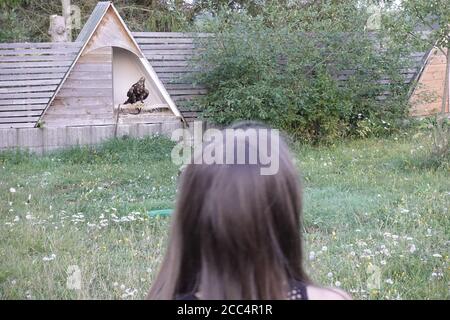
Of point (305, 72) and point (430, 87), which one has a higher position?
point (305, 72)

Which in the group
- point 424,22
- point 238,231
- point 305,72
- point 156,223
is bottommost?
point 156,223

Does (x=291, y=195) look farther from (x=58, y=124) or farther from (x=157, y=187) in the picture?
(x=58, y=124)

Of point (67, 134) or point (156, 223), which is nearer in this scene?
point (156, 223)

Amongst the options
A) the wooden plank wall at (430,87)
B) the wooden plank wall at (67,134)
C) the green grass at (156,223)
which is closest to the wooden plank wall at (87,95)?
the wooden plank wall at (67,134)

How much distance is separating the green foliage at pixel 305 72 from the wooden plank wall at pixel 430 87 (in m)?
0.68

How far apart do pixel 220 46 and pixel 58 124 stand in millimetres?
2991

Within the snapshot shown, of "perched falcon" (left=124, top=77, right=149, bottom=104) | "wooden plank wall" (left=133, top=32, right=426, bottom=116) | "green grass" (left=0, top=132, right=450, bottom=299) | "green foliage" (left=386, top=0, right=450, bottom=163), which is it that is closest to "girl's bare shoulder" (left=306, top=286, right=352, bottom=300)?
"green grass" (left=0, top=132, right=450, bottom=299)

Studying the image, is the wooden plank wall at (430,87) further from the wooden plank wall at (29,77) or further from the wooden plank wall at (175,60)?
the wooden plank wall at (29,77)

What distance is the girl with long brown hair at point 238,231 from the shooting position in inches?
63.1

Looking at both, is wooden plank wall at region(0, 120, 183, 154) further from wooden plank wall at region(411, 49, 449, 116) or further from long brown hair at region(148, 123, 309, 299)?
long brown hair at region(148, 123, 309, 299)

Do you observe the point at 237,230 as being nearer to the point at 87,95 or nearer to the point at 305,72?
the point at 87,95

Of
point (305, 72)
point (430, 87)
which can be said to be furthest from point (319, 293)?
point (430, 87)

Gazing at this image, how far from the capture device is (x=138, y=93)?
427 inches

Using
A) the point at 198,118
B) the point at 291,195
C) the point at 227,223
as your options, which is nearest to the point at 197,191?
the point at 227,223
